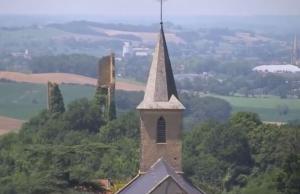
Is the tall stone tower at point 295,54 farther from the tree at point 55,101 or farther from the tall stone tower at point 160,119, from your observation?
the tall stone tower at point 160,119

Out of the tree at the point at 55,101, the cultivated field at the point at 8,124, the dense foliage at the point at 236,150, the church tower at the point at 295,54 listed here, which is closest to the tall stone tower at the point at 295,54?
the church tower at the point at 295,54

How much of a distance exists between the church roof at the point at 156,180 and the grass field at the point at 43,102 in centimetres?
5381

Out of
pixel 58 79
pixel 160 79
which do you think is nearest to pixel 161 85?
pixel 160 79

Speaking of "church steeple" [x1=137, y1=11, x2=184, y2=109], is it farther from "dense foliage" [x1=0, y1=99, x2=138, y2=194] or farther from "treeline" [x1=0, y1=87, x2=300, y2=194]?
"treeline" [x1=0, y1=87, x2=300, y2=194]

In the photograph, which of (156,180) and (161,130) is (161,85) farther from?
(156,180)

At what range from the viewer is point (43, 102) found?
90.5m

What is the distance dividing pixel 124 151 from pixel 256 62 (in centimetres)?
11563

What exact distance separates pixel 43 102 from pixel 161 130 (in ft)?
208

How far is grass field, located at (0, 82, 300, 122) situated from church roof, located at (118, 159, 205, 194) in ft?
177

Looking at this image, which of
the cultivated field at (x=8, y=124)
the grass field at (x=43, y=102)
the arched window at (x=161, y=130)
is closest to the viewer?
the arched window at (x=161, y=130)

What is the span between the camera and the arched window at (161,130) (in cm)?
2756

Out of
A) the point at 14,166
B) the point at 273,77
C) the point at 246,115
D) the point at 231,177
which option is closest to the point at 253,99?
the point at 273,77

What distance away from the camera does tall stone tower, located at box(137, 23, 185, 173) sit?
2741cm

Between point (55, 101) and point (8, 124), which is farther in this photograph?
point (8, 124)
